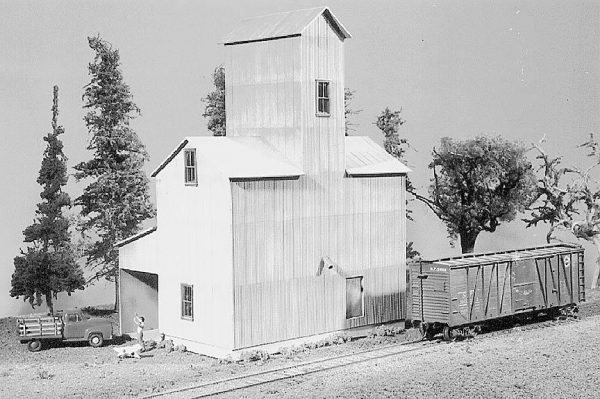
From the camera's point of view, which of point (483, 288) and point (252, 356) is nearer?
point (252, 356)

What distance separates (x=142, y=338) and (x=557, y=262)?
58.0ft

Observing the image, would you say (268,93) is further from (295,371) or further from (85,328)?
(85,328)

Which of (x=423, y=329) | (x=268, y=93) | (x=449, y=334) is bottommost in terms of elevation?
(x=449, y=334)

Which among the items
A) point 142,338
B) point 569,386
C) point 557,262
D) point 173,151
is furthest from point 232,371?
point 557,262

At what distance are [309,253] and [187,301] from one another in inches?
193

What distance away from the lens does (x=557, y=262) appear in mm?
37094

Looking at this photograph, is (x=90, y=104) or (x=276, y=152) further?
(x=90, y=104)

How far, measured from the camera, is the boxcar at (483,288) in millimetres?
32438

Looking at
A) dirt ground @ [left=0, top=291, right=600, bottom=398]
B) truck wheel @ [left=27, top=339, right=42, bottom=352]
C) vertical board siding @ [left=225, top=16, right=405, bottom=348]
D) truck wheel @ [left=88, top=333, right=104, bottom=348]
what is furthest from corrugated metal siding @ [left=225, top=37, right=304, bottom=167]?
truck wheel @ [left=27, top=339, right=42, bottom=352]

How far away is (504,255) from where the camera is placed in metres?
36.2

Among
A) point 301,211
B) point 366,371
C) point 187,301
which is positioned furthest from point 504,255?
point 187,301

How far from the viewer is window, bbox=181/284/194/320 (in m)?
32.2

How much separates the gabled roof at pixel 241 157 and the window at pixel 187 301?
186 inches

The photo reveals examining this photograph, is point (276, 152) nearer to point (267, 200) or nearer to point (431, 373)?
point (267, 200)
